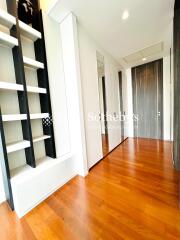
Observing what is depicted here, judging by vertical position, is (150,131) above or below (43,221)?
above

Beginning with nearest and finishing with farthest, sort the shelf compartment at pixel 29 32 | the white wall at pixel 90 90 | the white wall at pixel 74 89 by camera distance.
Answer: the shelf compartment at pixel 29 32 < the white wall at pixel 74 89 < the white wall at pixel 90 90

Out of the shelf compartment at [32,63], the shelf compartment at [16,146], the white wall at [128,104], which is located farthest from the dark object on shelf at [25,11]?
the white wall at [128,104]

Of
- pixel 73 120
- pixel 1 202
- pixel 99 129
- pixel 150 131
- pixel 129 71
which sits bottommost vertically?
pixel 1 202

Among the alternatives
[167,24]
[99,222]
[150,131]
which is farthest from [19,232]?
[150,131]

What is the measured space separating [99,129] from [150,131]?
2483 mm

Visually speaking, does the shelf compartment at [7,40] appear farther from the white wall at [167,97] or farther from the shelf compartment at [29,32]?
the white wall at [167,97]

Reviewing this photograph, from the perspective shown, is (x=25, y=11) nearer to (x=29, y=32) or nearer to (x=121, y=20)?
(x=29, y=32)

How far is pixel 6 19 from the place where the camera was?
4.46ft

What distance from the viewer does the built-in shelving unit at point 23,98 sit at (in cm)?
139

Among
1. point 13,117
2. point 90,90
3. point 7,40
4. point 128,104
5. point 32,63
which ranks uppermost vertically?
point 7,40

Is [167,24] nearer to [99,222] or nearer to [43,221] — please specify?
[99,222]

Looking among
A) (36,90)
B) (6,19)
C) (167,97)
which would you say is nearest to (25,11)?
(6,19)

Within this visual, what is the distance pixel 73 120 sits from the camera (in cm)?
206

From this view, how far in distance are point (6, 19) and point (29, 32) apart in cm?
29
